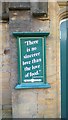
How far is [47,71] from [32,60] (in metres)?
0.38

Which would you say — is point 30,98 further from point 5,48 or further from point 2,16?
point 2,16

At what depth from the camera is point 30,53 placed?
538 cm

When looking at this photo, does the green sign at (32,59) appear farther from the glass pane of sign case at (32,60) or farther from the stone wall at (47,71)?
the stone wall at (47,71)

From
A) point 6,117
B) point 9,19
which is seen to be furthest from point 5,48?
point 6,117

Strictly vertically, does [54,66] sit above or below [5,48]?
below

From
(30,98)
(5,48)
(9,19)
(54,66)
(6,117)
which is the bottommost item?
(6,117)

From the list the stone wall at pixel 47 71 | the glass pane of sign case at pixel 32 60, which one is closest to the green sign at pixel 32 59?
the glass pane of sign case at pixel 32 60

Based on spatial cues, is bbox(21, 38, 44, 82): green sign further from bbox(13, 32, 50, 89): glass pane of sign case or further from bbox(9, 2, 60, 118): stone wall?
bbox(9, 2, 60, 118): stone wall

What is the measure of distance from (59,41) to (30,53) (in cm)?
68

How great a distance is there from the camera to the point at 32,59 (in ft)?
17.7

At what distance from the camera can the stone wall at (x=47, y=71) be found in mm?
5363

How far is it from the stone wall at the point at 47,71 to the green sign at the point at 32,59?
0.14 metres

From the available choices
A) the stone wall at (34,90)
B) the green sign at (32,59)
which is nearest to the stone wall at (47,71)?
the stone wall at (34,90)

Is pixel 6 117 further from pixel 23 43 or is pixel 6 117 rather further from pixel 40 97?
pixel 23 43
